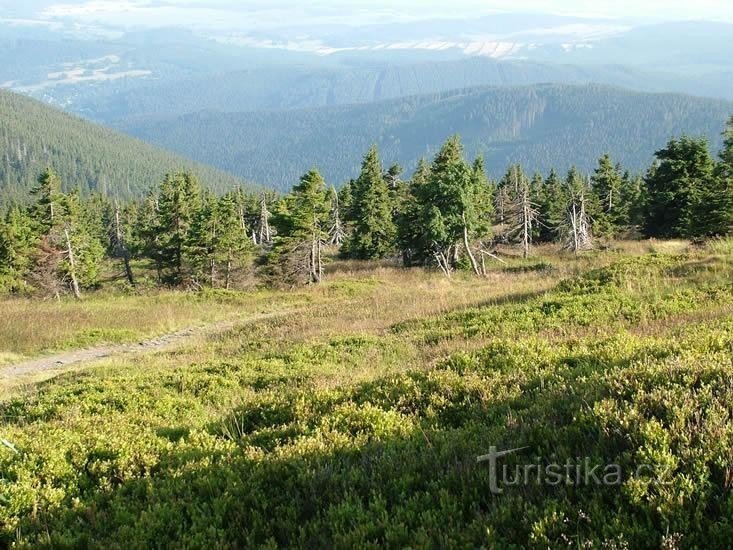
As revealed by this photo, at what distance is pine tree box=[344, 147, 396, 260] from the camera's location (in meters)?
57.8

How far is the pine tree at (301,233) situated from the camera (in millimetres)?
45000

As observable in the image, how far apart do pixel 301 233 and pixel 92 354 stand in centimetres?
2594

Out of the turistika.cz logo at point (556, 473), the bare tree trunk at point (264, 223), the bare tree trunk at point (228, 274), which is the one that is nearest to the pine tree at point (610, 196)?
the bare tree trunk at point (228, 274)

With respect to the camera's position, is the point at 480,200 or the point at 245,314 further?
the point at 480,200

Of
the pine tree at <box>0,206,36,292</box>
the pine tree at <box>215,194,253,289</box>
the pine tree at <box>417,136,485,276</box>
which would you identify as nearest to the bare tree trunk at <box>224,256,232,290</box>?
the pine tree at <box>215,194,253,289</box>

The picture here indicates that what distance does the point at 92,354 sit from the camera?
2091cm

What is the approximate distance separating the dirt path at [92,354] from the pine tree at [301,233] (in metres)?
20.2

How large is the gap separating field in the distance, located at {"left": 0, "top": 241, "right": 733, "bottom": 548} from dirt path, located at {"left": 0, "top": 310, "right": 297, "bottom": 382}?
722 cm

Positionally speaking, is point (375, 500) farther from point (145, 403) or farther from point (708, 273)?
point (708, 273)

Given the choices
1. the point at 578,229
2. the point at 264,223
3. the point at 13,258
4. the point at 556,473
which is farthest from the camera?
the point at 264,223

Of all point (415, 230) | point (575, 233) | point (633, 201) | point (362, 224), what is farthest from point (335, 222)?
point (633, 201)

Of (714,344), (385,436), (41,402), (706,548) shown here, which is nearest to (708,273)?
(714,344)

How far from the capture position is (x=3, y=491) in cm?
578

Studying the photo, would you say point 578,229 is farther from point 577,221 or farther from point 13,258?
point 13,258
